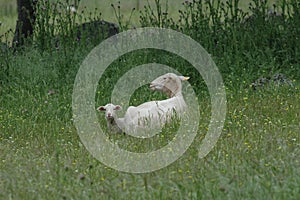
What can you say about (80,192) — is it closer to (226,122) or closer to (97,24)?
(226,122)

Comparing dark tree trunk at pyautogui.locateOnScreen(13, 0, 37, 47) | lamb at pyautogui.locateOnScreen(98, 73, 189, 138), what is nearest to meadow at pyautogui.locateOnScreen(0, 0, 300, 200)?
lamb at pyautogui.locateOnScreen(98, 73, 189, 138)

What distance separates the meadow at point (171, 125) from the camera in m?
5.78

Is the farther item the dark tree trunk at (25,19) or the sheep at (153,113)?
the dark tree trunk at (25,19)

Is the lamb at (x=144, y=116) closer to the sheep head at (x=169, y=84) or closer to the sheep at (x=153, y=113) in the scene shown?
the sheep at (x=153, y=113)

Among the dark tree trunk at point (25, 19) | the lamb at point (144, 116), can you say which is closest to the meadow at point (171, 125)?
the lamb at point (144, 116)

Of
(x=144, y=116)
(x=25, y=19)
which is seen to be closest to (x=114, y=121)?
(x=144, y=116)

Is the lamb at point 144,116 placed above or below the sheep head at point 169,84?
below

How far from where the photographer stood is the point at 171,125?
804 centimetres

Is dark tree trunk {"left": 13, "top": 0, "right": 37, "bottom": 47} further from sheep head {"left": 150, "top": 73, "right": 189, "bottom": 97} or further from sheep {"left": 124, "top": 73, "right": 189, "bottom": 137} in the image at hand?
sheep {"left": 124, "top": 73, "right": 189, "bottom": 137}

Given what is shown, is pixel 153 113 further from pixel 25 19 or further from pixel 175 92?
pixel 25 19

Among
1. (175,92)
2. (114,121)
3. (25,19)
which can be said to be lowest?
(114,121)

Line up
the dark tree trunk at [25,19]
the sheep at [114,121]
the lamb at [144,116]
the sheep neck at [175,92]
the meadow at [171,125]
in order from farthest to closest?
the dark tree trunk at [25,19] → the sheep neck at [175,92] → the sheep at [114,121] → the lamb at [144,116] → the meadow at [171,125]

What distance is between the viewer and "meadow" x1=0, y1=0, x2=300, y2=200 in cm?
578

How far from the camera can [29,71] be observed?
10.7 m
